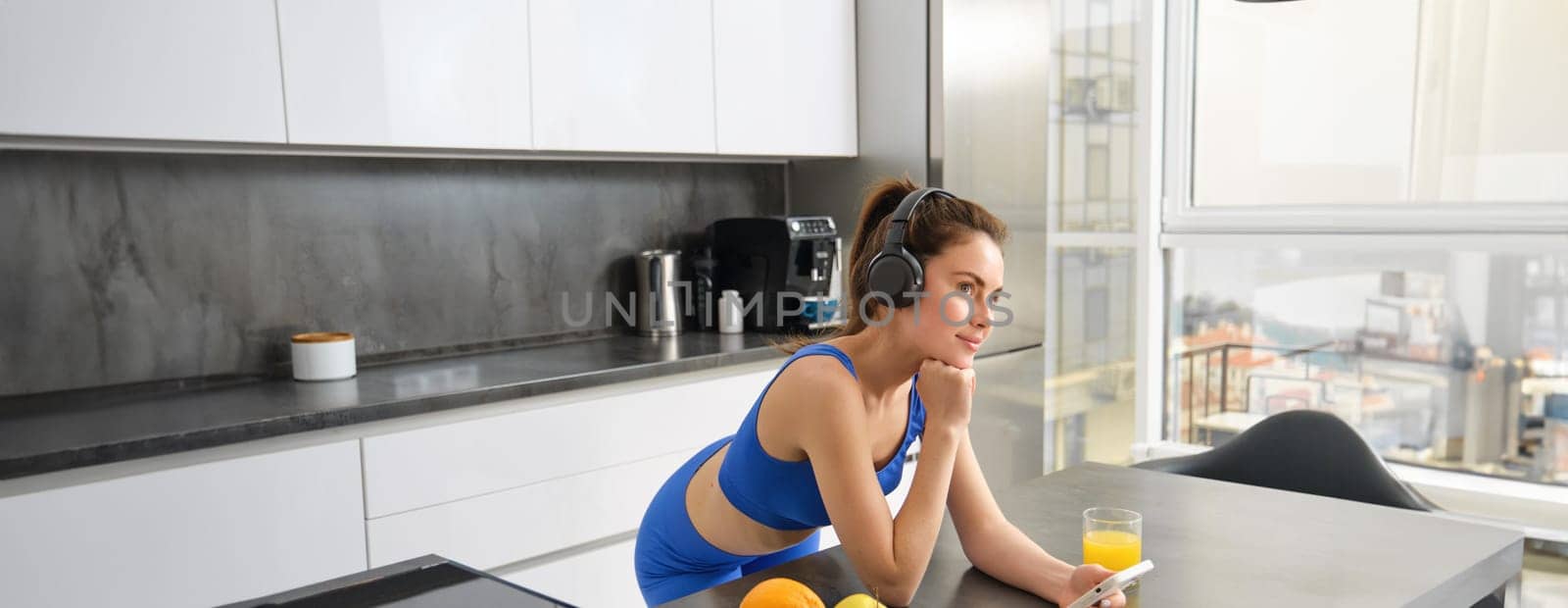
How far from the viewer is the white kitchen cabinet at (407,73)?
229 cm

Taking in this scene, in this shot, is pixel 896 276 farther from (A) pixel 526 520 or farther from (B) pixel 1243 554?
(A) pixel 526 520

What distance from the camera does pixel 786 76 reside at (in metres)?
3.23

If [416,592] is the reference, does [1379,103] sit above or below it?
above

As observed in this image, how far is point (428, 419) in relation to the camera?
7.36 feet

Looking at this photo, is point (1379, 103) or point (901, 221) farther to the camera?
point (1379, 103)

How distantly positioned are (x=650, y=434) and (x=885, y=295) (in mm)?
1330

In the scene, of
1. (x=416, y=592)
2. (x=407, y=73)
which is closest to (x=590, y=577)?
(x=407, y=73)

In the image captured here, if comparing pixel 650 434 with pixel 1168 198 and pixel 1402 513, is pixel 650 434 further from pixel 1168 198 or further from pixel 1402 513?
pixel 1168 198

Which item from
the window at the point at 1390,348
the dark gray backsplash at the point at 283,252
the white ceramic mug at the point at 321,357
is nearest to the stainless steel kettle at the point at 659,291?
the dark gray backsplash at the point at 283,252

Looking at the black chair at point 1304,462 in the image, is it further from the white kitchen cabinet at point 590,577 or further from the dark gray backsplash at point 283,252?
the dark gray backsplash at point 283,252

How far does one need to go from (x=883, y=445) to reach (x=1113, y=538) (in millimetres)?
346

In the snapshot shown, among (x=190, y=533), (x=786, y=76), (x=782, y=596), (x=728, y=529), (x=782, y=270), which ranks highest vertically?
(x=786, y=76)

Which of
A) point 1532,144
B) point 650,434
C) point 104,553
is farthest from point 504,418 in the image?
point 1532,144

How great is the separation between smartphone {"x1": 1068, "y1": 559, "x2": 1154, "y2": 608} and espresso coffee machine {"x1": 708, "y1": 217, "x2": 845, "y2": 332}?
189 cm
